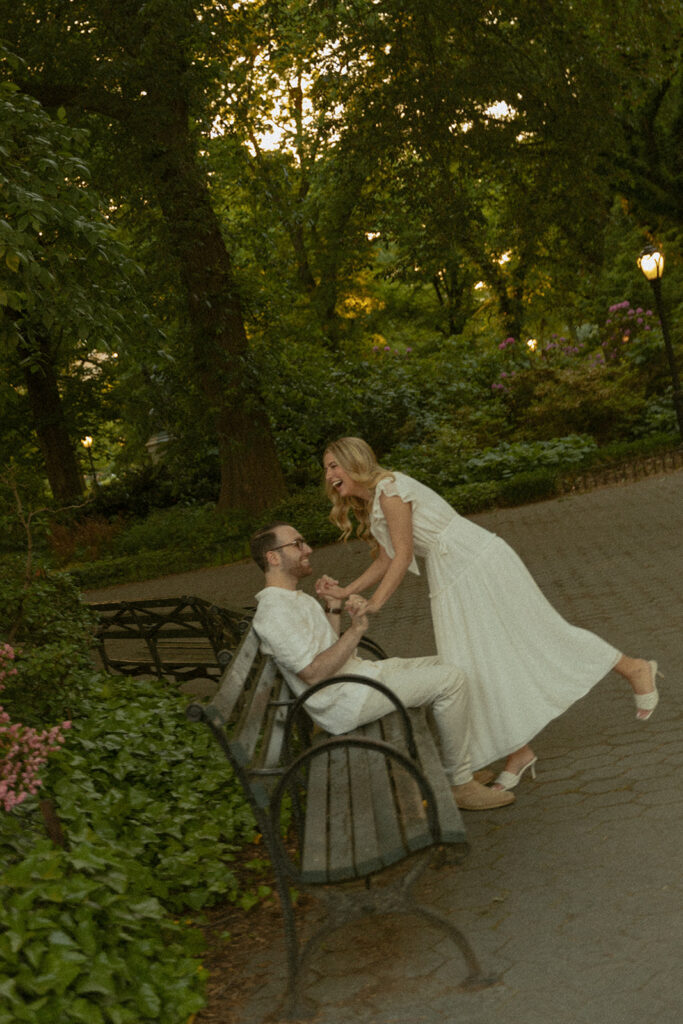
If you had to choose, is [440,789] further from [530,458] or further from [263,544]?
[530,458]

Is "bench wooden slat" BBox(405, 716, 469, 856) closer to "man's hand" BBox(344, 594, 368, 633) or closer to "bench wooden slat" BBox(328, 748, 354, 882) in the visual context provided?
"bench wooden slat" BBox(328, 748, 354, 882)

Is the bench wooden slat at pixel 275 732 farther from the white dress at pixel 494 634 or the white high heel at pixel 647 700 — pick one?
the white high heel at pixel 647 700

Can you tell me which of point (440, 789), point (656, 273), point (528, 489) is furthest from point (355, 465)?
point (656, 273)

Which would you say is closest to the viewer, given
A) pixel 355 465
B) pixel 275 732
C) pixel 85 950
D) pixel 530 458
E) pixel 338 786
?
pixel 85 950

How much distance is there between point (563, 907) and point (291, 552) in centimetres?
174

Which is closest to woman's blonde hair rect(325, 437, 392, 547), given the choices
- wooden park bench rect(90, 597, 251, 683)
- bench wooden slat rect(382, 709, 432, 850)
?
bench wooden slat rect(382, 709, 432, 850)

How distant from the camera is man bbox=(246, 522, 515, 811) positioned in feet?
14.5

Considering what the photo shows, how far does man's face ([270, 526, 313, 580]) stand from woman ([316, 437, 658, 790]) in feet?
0.72

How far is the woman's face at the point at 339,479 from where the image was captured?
4945 millimetres

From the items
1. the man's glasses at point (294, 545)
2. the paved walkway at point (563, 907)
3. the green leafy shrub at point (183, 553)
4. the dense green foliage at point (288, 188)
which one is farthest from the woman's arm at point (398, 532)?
the green leafy shrub at point (183, 553)

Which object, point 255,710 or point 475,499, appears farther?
point 475,499

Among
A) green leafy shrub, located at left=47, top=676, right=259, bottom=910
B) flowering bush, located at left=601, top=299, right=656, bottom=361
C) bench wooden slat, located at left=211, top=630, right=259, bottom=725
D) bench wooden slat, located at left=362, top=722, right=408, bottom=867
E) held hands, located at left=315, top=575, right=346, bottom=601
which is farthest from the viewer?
flowering bush, located at left=601, top=299, right=656, bottom=361

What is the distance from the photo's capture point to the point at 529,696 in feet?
16.4

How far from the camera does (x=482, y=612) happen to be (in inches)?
197
